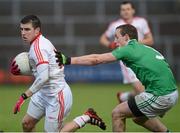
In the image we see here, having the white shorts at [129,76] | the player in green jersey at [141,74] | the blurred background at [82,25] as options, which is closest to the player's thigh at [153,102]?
the player in green jersey at [141,74]

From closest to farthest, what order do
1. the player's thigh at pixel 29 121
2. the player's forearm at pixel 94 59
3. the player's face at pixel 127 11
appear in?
the player's forearm at pixel 94 59 → the player's thigh at pixel 29 121 → the player's face at pixel 127 11

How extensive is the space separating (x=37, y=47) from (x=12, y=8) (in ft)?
53.1

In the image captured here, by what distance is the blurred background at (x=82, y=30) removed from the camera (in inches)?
856

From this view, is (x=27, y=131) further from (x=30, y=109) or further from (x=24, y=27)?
(x=24, y=27)

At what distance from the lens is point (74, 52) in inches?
895

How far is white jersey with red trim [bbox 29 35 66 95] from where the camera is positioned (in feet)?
29.1

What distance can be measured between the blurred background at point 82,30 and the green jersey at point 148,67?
33.9ft

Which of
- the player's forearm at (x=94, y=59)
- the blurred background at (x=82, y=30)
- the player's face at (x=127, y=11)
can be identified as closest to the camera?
the player's forearm at (x=94, y=59)

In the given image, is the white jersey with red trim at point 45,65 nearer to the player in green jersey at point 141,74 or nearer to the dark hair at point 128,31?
the player in green jersey at point 141,74

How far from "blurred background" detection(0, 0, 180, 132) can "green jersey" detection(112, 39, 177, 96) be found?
33.9 feet

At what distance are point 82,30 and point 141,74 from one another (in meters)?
15.7

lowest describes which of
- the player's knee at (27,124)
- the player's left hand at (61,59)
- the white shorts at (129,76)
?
the white shorts at (129,76)

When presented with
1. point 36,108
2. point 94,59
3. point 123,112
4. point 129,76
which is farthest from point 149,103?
point 129,76

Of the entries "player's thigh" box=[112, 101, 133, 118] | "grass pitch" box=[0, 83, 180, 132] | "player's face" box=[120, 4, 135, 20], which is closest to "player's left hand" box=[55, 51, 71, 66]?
"player's thigh" box=[112, 101, 133, 118]
